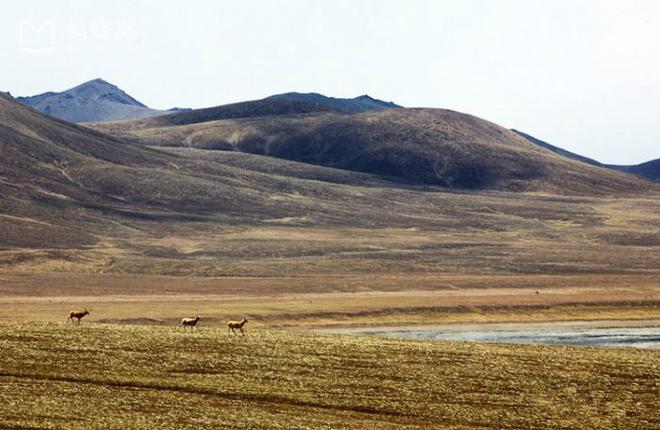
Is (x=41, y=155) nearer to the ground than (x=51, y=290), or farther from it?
farther from it

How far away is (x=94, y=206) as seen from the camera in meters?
159

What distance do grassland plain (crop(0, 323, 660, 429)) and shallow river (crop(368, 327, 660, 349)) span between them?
17.4 meters

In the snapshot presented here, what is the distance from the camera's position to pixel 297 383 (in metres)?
37.0

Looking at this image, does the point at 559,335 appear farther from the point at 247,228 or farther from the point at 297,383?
the point at 247,228

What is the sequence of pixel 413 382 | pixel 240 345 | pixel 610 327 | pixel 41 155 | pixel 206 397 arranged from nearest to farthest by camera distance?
pixel 206 397 → pixel 413 382 → pixel 240 345 → pixel 610 327 → pixel 41 155

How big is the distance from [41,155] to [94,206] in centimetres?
2920

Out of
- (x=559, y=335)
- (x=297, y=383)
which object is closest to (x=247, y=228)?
(x=559, y=335)

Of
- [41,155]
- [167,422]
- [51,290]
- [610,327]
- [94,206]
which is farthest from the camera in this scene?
[41,155]

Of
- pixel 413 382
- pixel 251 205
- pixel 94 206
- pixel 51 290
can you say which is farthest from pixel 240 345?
pixel 251 205

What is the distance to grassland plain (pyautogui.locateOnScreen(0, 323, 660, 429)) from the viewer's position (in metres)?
31.8

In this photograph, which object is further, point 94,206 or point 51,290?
point 94,206

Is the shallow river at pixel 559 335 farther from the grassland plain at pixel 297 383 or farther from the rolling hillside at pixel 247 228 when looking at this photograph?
the rolling hillside at pixel 247 228

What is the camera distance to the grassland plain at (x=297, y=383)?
3183 cm

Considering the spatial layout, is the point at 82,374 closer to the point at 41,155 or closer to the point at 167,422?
the point at 167,422
